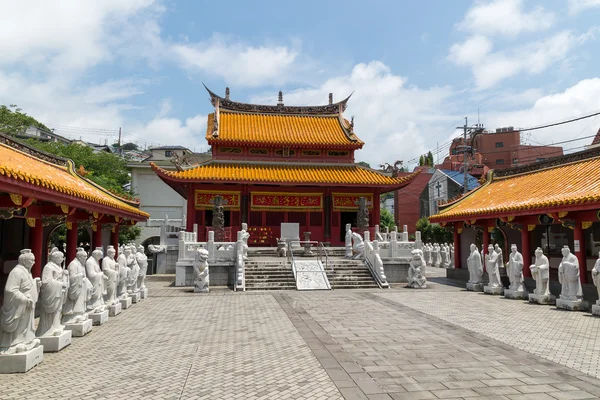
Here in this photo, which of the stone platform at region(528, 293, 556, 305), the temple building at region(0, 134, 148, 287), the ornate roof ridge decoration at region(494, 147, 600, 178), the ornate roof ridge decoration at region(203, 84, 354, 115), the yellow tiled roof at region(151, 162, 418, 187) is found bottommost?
the stone platform at region(528, 293, 556, 305)

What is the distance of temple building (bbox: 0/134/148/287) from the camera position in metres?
A: 8.41

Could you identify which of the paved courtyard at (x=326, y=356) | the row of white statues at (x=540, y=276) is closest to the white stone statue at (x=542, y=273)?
the row of white statues at (x=540, y=276)

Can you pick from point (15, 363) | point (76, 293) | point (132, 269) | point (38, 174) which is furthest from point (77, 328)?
point (132, 269)

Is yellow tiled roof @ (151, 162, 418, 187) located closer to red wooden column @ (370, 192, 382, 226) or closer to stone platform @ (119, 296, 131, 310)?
red wooden column @ (370, 192, 382, 226)

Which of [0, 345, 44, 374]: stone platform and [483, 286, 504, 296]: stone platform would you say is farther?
[483, 286, 504, 296]: stone platform

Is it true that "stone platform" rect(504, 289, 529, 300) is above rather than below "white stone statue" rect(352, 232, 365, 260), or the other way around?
below

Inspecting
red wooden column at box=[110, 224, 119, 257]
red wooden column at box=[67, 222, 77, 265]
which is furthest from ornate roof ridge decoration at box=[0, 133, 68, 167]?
red wooden column at box=[110, 224, 119, 257]

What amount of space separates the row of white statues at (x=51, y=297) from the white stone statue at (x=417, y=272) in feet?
36.1

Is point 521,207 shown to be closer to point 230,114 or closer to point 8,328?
point 8,328

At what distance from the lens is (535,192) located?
15.2 meters

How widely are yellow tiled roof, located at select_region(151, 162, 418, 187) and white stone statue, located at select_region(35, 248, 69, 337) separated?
15.8 meters

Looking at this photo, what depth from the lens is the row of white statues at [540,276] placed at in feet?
37.9

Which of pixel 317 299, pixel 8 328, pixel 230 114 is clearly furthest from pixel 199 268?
pixel 230 114

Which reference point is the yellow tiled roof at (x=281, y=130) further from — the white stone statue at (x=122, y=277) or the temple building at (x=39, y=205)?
the white stone statue at (x=122, y=277)
